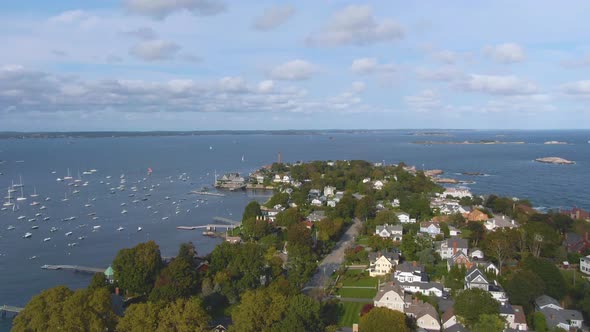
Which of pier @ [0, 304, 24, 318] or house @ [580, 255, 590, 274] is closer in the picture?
pier @ [0, 304, 24, 318]

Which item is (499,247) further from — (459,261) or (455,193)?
(455,193)

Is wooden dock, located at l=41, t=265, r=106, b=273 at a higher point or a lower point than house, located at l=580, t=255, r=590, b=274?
lower

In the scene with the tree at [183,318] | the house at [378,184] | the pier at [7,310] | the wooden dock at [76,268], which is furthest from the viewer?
the house at [378,184]

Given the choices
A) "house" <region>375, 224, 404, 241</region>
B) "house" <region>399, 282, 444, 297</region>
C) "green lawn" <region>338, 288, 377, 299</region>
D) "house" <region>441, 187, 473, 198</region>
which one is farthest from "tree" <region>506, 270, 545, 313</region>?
"house" <region>441, 187, 473, 198</region>

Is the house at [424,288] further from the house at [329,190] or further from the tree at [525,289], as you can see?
the house at [329,190]

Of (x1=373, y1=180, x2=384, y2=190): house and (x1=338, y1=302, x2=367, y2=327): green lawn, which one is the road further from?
(x1=373, y1=180, x2=384, y2=190): house

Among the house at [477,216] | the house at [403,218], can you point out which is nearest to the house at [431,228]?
the house at [403,218]

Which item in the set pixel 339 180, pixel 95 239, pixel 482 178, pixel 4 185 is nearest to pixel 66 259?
pixel 95 239
